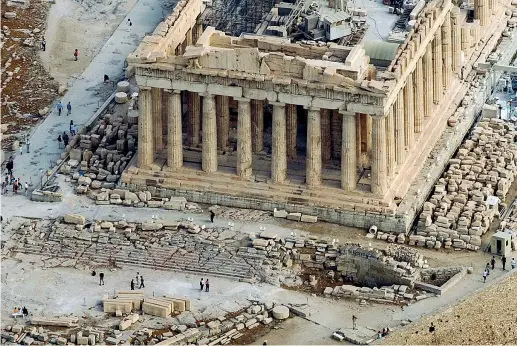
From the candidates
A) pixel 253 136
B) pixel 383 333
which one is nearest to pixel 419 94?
pixel 253 136

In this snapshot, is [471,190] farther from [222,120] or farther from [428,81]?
[222,120]

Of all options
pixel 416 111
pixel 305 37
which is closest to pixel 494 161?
pixel 416 111

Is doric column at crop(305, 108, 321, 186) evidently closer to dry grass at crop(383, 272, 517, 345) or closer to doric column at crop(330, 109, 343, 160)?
doric column at crop(330, 109, 343, 160)

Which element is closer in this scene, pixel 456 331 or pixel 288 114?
pixel 456 331

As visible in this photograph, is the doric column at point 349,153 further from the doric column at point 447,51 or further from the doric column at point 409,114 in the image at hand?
the doric column at point 447,51

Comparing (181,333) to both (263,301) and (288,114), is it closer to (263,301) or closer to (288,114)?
(263,301)

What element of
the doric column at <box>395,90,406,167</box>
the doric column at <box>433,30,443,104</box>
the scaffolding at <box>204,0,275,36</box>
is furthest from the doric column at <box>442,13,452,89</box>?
the scaffolding at <box>204,0,275,36</box>
